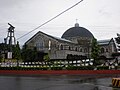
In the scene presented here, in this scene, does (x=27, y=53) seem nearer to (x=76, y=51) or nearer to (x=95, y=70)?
(x=76, y=51)

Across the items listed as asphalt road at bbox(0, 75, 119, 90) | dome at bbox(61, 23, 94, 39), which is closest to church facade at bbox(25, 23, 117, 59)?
dome at bbox(61, 23, 94, 39)

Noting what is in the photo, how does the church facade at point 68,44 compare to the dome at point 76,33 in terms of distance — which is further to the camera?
the dome at point 76,33

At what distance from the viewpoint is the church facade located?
2233 inches

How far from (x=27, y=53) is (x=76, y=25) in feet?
105

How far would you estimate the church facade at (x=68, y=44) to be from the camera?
5672 cm

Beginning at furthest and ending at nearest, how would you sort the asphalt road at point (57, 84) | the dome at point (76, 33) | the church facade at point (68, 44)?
1. the dome at point (76, 33)
2. the church facade at point (68, 44)
3. the asphalt road at point (57, 84)

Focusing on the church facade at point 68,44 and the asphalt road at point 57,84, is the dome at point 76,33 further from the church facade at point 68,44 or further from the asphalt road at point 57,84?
the asphalt road at point 57,84

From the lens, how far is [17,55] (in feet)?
139

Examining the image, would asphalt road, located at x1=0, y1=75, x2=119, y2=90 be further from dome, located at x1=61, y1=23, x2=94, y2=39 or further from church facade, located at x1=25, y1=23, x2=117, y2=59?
dome, located at x1=61, y1=23, x2=94, y2=39

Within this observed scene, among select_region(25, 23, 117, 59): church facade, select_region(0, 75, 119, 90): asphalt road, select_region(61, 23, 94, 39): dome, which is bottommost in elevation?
select_region(0, 75, 119, 90): asphalt road

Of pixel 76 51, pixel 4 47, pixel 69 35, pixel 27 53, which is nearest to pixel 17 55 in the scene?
pixel 27 53

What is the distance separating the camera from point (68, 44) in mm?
60531

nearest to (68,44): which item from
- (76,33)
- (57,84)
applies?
(76,33)

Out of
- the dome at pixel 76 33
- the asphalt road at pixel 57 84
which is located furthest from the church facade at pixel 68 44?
the asphalt road at pixel 57 84
